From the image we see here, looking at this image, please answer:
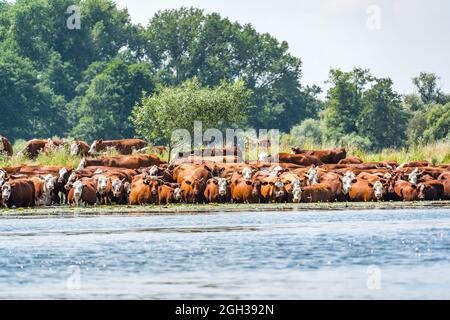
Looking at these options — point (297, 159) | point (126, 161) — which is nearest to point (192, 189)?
point (126, 161)

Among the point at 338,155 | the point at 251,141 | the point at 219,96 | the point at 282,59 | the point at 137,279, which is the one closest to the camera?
the point at 137,279

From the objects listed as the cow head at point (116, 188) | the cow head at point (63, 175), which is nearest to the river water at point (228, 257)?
the cow head at point (116, 188)

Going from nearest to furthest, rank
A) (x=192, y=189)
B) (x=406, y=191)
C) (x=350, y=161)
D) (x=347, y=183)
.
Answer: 1. (x=192, y=189)
2. (x=406, y=191)
3. (x=347, y=183)
4. (x=350, y=161)

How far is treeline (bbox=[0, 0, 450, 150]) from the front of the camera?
327 feet

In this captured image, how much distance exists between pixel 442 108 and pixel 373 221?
6368 centimetres

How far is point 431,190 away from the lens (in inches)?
1817

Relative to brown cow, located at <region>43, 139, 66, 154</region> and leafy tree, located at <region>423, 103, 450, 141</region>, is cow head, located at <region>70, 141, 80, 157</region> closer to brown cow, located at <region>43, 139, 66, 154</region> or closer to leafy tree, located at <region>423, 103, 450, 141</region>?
brown cow, located at <region>43, 139, 66, 154</region>

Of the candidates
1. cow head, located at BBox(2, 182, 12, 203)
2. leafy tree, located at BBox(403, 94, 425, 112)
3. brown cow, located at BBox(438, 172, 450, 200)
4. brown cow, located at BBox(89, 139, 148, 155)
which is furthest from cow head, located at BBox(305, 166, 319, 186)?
leafy tree, located at BBox(403, 94, 425, 112)

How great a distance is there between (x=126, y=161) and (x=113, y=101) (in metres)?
49.2

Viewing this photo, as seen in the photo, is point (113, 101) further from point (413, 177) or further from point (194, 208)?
point (194, 208)

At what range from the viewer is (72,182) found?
45000 millimetres
